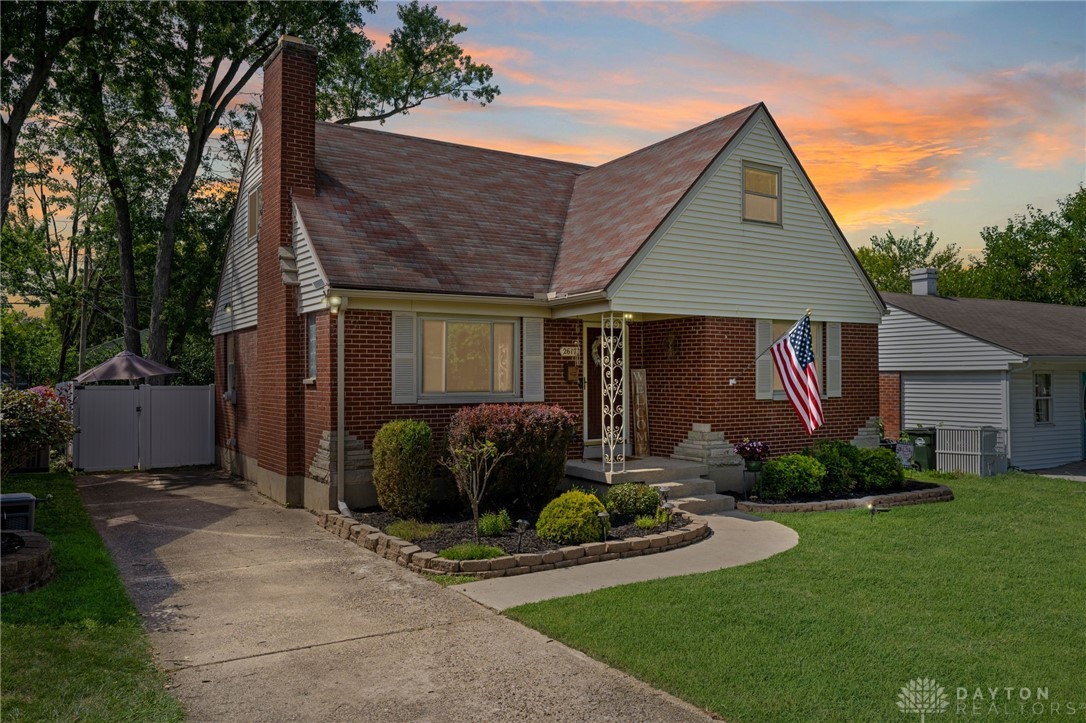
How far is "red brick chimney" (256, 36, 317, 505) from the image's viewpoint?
13305 mm

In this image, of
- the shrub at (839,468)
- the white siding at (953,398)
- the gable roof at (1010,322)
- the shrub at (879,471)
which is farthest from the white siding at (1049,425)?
the shrub at (839,468)

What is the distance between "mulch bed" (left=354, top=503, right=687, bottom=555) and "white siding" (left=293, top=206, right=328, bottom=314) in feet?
12.1

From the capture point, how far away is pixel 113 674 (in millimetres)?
5539

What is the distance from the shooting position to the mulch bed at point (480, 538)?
30.8 feet

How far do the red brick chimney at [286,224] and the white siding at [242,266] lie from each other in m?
1.56

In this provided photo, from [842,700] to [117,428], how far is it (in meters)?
18.3

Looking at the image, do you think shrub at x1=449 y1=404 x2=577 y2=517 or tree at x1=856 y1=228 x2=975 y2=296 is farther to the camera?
tree at x1=856 y1=228 x2=975 y2=296

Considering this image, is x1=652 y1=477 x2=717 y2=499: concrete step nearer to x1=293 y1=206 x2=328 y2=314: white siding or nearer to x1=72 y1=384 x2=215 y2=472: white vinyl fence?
x1=293 y1=206 x2=328 y2=314: white siding

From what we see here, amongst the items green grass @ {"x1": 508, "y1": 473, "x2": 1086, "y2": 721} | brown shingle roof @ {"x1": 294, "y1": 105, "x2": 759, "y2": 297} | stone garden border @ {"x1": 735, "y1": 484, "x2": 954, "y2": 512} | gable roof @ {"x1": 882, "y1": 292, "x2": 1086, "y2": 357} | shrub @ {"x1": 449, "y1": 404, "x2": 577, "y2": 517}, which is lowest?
stone garden border @ {"x1": 735, "y1": 484, "x2": 954, "y2": 512}

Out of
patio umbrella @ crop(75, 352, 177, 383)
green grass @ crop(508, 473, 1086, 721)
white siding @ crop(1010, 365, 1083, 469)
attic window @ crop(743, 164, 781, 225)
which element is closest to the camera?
green grass @ crop(508, 473, 1086, 721)

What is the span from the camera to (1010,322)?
22.8 metres

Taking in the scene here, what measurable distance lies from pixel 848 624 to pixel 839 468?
7.71 metres

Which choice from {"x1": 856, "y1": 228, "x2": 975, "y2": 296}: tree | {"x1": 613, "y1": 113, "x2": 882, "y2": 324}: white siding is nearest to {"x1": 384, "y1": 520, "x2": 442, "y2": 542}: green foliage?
{"x1": 613, "y1": 113, "x2": 882, "y2": 324}: white siding

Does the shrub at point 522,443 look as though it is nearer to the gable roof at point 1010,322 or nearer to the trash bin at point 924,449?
the trash bin at point 924,449
